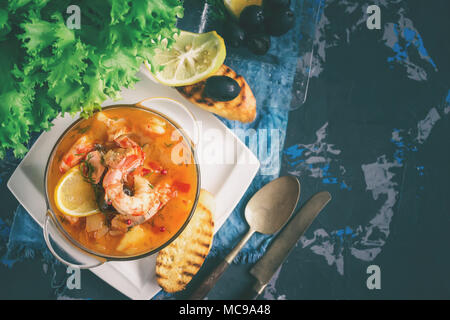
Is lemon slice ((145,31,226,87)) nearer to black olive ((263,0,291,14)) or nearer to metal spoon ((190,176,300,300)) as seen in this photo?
black olive ((263,0,291,14))

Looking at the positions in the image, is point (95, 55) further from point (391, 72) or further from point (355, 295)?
point (355, 295)

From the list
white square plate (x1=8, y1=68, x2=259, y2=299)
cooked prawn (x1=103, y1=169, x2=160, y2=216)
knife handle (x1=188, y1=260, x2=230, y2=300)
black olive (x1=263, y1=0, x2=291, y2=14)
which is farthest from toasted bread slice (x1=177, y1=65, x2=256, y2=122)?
knife handle (x1=188, y1=260, x2=230, y2=300)

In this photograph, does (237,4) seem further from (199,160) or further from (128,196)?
(128,196)

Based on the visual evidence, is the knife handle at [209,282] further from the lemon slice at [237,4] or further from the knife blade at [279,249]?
the lemon slice at [237,4]

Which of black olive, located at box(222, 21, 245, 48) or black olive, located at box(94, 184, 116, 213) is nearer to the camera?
black olive, located at box(94, 184, 116, 213)

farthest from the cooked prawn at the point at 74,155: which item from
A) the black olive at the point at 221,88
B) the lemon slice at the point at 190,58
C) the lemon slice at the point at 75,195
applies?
the black olive at the point at 221,88

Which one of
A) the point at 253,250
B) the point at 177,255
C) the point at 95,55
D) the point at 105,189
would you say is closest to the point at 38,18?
the point at 95,55

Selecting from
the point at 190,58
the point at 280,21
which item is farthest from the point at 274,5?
the point at 190,58
